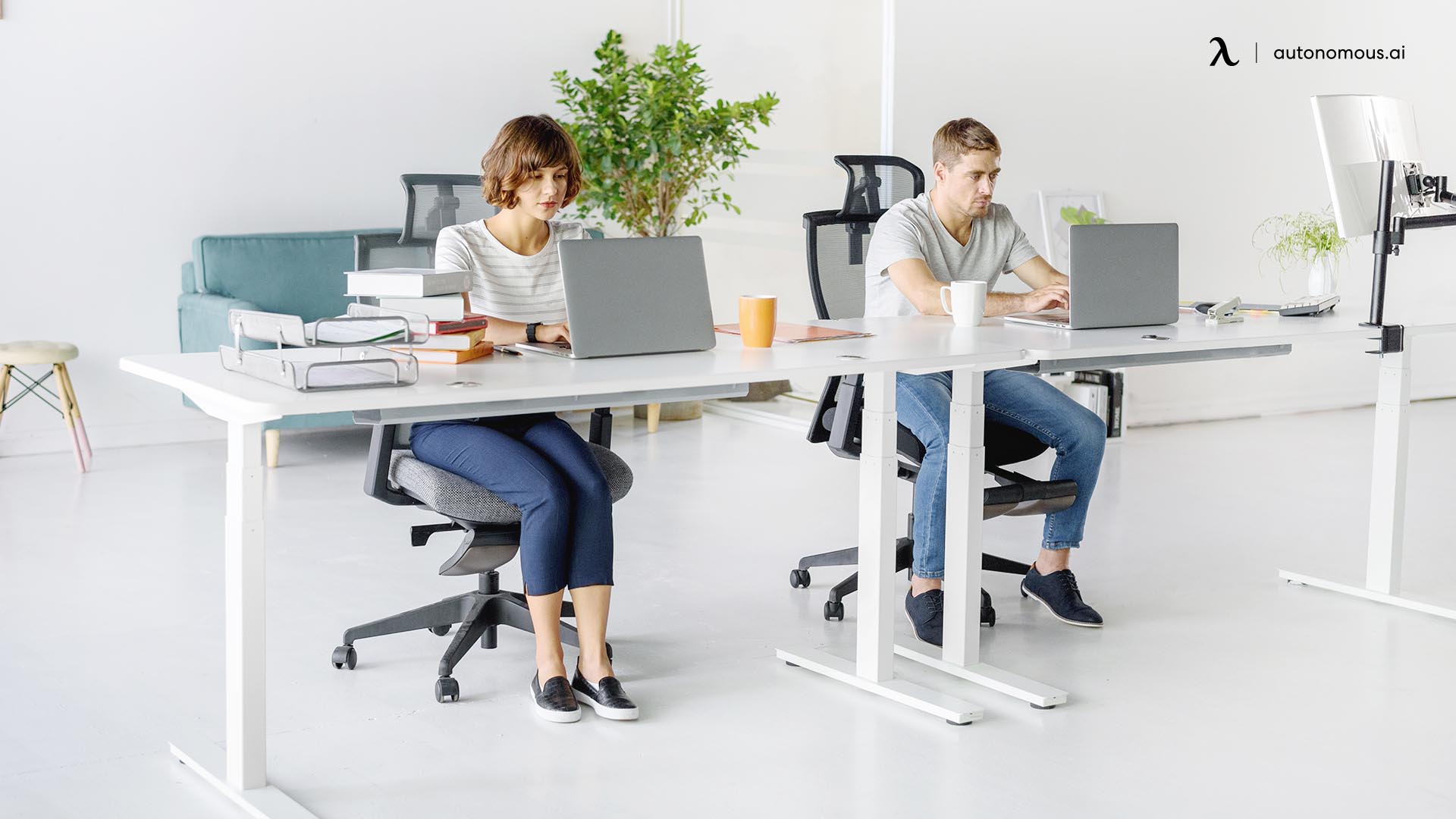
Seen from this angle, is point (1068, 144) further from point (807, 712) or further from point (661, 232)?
point (807, 712)

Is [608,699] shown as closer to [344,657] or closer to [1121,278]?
[344,657]

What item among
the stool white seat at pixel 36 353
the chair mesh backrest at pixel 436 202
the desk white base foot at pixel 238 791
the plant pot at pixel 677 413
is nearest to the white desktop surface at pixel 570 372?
the desk white base foot at pixel 238 791

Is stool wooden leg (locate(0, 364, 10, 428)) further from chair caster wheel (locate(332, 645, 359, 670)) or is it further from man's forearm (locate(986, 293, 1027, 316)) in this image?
man's forearm (locate(986, 293, 1027, 316))

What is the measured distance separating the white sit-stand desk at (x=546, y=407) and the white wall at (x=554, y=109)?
310 cm

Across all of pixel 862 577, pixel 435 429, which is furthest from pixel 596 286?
pixel 862 577

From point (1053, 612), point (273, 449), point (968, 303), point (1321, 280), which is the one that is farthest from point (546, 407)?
point (273, 449)

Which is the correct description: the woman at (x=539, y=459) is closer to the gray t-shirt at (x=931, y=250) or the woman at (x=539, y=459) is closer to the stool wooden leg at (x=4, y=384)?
the gray t-shirt at (x=931, y=250)

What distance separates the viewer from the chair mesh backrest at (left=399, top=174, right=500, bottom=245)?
445 cm

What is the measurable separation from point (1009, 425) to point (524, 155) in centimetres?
120

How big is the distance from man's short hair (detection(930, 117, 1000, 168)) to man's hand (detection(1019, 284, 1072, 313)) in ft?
1.16

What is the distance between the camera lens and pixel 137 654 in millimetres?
2934

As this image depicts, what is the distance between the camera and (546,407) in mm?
2264

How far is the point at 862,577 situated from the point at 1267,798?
827 mm

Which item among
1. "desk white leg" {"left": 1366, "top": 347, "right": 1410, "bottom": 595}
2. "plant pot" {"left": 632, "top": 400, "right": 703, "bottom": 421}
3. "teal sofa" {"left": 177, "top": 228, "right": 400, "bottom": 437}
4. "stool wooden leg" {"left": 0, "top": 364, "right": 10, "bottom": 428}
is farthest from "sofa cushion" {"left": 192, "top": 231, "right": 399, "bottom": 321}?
"desk white leg" {"left": 1366, "top": 347, "right": 1410, "bottom": 595}
